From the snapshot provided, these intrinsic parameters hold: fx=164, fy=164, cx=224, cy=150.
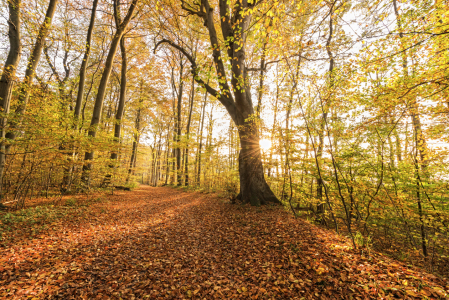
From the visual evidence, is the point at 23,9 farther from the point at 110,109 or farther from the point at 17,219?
the point at 110,109

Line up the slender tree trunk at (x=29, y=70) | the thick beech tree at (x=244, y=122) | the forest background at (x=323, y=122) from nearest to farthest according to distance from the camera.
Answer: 1. the forest background at (x=323, y=122)
2. the slender tree trunk at (x=29, y=70)
3. the thick beech tree at (x=244, y=122)

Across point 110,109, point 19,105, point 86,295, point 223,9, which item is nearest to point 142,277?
point 86,295

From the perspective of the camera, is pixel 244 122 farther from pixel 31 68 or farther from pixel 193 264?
pixel 31 68

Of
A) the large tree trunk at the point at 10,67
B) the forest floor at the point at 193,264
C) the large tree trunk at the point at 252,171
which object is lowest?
the forest floor at the point at 193,264

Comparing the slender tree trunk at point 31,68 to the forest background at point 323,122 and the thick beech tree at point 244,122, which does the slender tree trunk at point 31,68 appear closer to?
the forest background at point 323,122

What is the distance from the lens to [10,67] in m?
4.94

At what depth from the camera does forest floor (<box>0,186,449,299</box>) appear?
101 inches

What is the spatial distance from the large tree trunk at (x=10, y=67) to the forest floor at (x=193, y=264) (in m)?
2.04

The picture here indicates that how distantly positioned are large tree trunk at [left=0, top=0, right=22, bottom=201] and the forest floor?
2038 mm

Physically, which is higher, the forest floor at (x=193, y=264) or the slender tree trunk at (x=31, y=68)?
the slender tree trunk at (x=31, y=68)

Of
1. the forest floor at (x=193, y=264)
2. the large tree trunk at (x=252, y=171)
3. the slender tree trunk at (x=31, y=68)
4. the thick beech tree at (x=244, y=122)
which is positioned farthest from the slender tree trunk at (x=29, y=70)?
the large tree trunk at (x=252, y=171)

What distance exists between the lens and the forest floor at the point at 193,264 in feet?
8.43

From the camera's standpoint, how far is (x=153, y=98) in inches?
660

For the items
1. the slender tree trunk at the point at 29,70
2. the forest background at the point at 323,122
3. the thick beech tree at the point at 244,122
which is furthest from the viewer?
the thick beech tree at the point at 244,122
